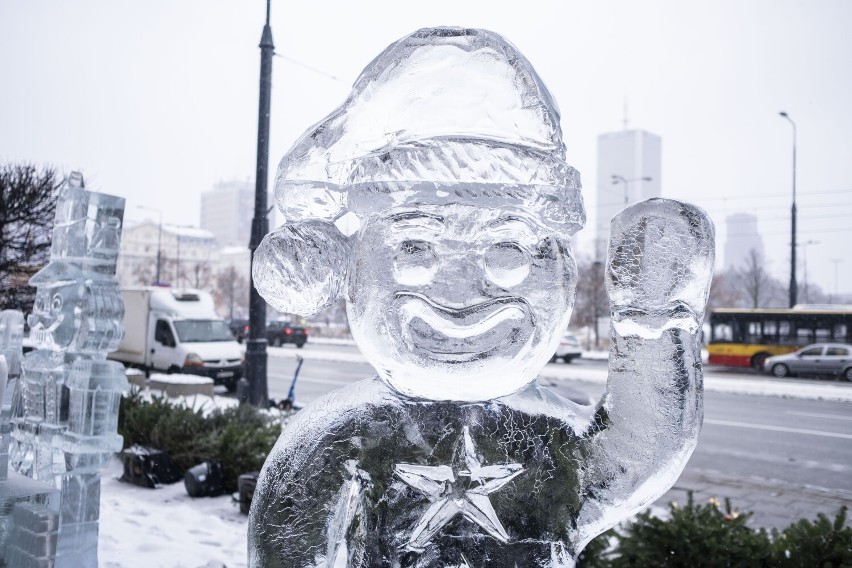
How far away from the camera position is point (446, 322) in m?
1.33

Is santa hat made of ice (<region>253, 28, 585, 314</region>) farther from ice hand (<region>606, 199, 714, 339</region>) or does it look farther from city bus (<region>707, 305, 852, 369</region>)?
city bus (<region>707, 305, 852, 369</region>)

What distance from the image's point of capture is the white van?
12609 mm

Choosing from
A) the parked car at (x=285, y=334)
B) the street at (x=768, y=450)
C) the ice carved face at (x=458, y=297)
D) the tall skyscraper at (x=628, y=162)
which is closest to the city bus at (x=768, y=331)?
the street at (x=768, y=450)

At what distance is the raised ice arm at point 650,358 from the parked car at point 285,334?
81.7 ft

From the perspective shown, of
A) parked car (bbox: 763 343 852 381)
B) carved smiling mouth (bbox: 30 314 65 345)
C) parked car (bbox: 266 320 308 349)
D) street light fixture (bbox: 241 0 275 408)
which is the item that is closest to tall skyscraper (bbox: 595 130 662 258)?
parked car (bbox: 763 343 852 381)

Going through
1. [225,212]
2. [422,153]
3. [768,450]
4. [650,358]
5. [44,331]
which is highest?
[225,212]

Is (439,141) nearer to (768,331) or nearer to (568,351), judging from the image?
(768,331)

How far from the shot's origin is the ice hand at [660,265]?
54.3 inches

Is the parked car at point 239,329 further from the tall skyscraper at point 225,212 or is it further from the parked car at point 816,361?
the tall skyscraper at point 225,212

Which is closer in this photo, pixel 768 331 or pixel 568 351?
pixel 768 331

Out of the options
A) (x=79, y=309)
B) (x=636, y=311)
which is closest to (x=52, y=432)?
(x=79, y=309)

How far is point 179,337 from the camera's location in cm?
1295

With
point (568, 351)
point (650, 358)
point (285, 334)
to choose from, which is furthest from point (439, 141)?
point (285, 334)

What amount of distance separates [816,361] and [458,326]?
17363mm
